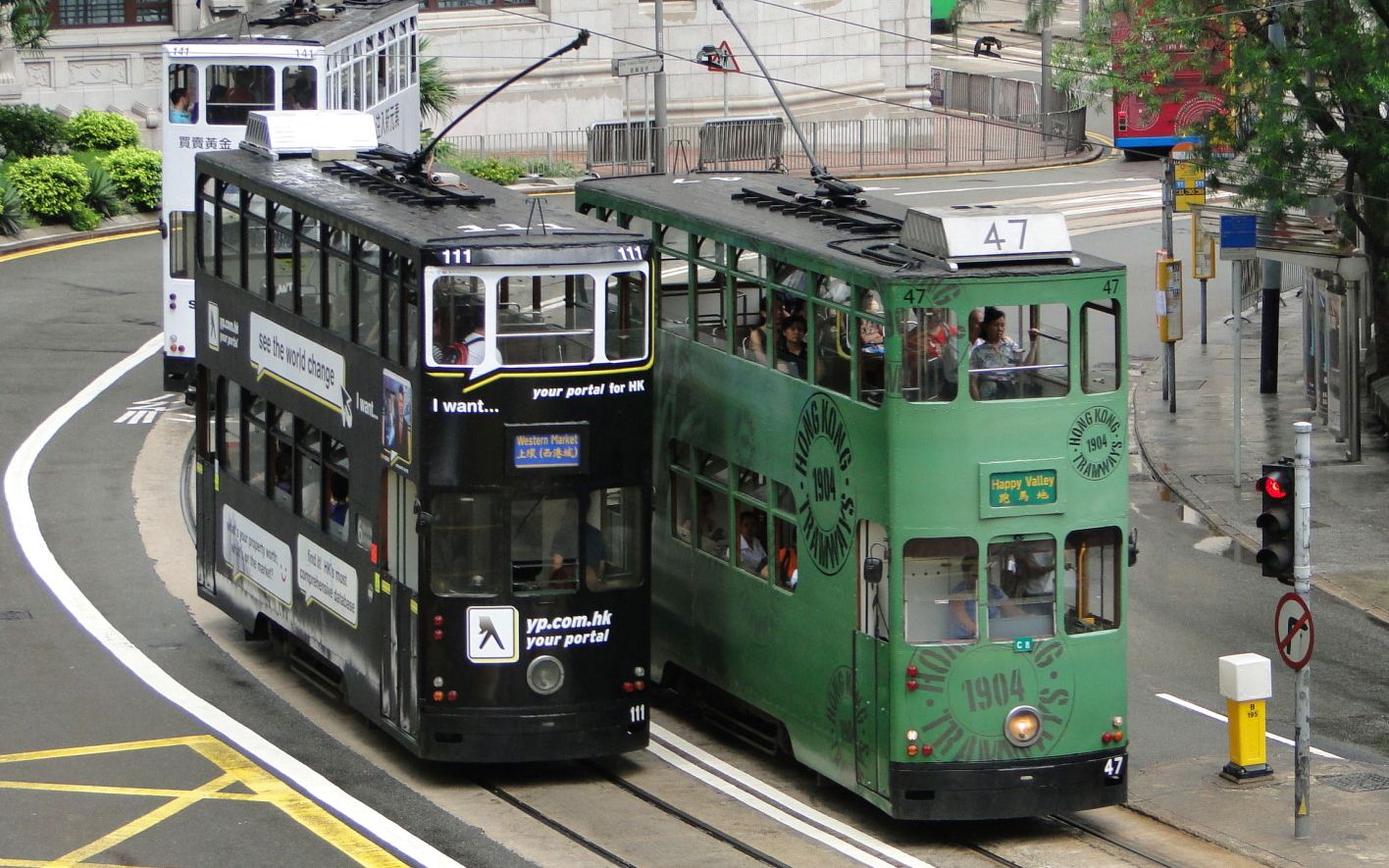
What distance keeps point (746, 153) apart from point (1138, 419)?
19.9 meters

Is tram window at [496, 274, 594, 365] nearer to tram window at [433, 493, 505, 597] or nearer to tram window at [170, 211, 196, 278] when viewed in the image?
tram window at [433, 493, 505, 597]

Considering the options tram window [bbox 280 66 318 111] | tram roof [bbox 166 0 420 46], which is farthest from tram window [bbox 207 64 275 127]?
tram roof [bbox 166 0 420 46]

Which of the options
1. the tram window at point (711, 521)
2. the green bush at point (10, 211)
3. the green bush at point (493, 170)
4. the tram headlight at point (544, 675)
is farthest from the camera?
the green bush at point (493, 170)

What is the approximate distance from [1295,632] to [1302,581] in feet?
1.35

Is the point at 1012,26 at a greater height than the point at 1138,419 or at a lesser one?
greater

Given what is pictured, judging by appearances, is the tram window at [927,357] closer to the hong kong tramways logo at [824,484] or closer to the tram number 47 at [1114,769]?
the hong kong tramways logo at [824,484]

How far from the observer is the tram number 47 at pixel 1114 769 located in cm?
1678

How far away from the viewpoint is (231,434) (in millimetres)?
21828

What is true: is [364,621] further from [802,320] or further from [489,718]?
[802,320]

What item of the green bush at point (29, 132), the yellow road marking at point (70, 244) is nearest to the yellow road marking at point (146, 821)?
the yellow road marking at point (70, 244)

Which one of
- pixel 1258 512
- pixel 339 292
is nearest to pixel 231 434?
pixel 339 292

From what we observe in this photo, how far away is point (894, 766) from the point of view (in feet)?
53.8

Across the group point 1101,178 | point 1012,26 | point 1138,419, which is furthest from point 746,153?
point 1012,26

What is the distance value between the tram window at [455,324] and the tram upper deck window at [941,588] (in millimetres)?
3467
